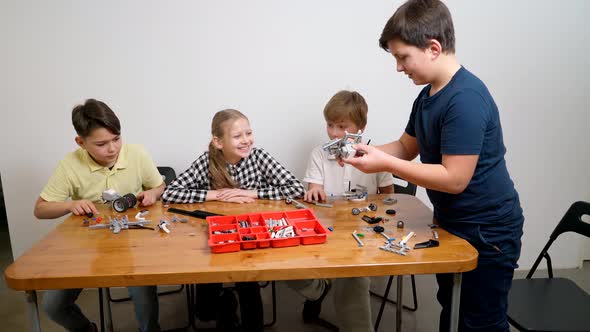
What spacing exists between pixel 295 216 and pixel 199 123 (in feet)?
A: 4.55

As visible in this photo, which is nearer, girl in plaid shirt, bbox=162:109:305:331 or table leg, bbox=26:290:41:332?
table leg, bbox=26:290:41:332

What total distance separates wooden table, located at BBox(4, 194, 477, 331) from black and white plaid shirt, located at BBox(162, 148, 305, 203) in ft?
1.62

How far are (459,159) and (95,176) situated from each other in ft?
5.85

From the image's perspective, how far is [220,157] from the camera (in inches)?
89.7

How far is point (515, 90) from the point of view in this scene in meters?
2.94

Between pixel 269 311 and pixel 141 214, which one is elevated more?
pixel 141 214

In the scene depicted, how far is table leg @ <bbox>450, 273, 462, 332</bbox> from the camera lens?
4.59 ft

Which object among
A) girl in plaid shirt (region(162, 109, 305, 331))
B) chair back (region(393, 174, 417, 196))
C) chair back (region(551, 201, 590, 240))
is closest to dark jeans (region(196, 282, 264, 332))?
girl in plaid shirt (region(162, 109, 305, 331))

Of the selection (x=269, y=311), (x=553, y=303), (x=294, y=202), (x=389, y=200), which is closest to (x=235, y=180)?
(x=294, y=202)

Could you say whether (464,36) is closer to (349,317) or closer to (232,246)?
(349,317)

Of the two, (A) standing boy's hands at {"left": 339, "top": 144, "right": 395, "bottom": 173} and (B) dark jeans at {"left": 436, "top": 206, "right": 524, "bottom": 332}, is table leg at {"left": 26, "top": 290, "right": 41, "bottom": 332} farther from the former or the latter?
(B) dark jeans at {"left": 436, "top": 206, "right": 524, "bottom": 332}

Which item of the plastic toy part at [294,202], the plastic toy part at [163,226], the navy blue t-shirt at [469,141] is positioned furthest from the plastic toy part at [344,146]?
the plastic toy part at [163,226]

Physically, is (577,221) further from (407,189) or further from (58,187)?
(58,187)

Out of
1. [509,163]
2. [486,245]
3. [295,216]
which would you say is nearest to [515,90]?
[509,163]
